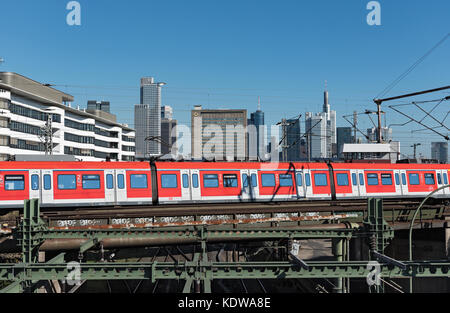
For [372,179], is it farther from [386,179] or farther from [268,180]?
[268,180]

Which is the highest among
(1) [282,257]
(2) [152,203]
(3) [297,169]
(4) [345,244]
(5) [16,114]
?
(5) [16,114]

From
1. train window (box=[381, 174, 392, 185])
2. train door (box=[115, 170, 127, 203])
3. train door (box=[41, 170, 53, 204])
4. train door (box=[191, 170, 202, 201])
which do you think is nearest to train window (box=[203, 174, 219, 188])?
train door (box=[191, 170, 202, 201])

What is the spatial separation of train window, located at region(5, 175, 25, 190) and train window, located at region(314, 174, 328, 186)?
20528 mm

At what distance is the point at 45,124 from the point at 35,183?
179 ft

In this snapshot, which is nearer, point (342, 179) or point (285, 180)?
point (285, 180)

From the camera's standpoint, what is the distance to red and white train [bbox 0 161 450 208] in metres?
22.5

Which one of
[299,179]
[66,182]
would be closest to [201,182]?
[299,179]

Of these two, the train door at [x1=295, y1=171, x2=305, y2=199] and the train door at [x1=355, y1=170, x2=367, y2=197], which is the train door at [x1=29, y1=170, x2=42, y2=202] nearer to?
the train door at [x1=295, y1=171, x2=305, y2=199]

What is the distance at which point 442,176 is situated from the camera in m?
31.2

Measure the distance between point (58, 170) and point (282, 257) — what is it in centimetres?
1746

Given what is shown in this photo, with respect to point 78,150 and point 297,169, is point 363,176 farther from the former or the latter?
point 78,150

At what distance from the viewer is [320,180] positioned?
27656mm

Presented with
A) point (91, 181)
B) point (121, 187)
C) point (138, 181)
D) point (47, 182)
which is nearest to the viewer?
point (47, 182)
